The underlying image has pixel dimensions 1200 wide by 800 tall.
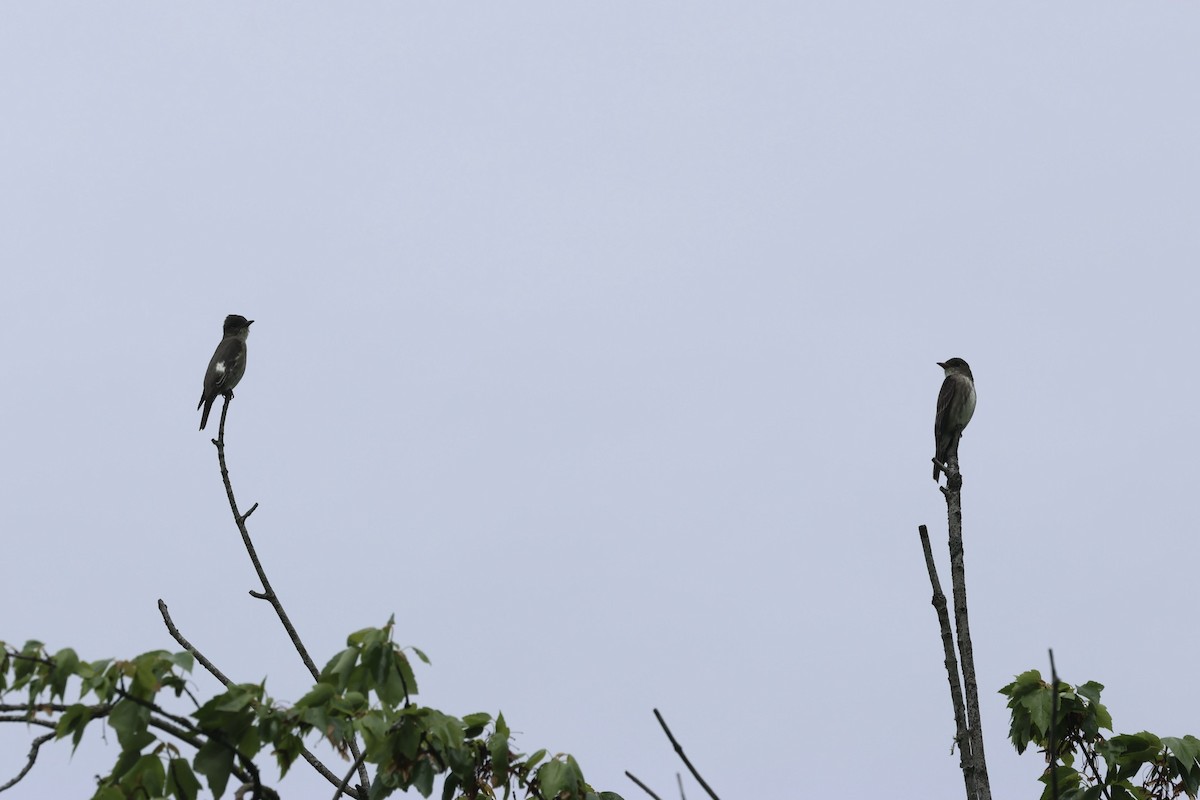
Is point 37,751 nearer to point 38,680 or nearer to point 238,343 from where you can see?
point 38,680

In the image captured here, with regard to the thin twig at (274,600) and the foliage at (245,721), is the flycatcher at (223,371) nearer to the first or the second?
the thin twig at (274,600)

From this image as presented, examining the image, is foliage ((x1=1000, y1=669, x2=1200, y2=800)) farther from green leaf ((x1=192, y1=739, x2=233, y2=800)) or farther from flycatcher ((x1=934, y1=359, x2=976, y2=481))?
flycatcher ((x1=934, y1=359, x2=976, y2=481))

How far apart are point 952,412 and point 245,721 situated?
1603 cm

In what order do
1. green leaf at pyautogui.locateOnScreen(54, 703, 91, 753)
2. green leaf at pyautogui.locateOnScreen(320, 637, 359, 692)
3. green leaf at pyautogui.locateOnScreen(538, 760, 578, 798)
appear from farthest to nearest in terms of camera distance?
green leaf at pyautogui.locateOnScreen(538, 760, 578, 798), green leaf at pyautogui.locateOnScreen(320, 637, 359, 692), green leaf at pyautogui.locateOnScreen(54, 703, 91, 753)

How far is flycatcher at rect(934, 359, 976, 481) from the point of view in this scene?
62.3 feet

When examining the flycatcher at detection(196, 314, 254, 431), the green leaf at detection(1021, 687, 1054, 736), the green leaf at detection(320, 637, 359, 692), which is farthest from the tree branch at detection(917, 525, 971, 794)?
the flycatcher at detection(196, 314, 254, 431)

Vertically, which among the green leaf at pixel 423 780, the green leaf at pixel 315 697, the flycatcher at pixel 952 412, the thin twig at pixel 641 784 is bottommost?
the thin twig at pixel 641 784

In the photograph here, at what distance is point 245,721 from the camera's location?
417 cm

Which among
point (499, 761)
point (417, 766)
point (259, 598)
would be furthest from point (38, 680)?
point (259, 598)

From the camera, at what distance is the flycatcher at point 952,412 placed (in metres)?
19.0

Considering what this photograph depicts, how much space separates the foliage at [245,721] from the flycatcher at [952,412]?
49.1ft

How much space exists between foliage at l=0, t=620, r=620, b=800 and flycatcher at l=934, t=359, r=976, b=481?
1496 cm

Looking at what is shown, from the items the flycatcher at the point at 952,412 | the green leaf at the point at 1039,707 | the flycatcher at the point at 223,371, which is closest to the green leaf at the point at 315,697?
the green leaf at the point at 1039,707

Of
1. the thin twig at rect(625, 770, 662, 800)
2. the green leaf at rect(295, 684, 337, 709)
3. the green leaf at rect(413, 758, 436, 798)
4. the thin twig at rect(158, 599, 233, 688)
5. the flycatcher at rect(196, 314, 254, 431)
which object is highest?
the flycatcher at rect(196, 314, 254, 431)
